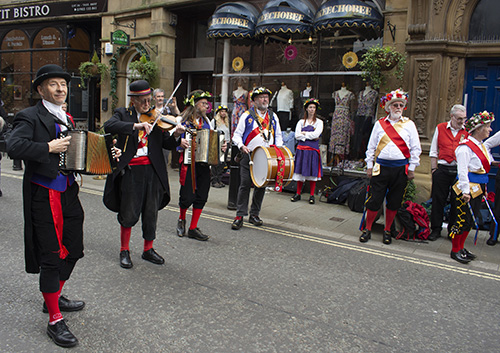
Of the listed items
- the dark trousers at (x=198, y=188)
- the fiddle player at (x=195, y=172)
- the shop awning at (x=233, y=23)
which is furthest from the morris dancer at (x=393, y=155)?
the shop awning at (x=233, y=23)

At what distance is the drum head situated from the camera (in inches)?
258

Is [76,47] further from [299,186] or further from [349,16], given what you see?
[349,16]

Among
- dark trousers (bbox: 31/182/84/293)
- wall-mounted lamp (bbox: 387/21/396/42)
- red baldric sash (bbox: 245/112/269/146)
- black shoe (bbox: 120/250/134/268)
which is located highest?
wall-mounted lamp (bbox: 387/21/396/42)

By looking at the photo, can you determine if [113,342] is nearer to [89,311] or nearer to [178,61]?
[89,311]

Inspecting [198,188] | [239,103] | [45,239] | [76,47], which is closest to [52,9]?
[76,47]

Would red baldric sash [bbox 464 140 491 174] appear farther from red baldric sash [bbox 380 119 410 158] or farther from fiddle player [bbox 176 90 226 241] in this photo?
fiddle player [bbox 176 90 226 241]

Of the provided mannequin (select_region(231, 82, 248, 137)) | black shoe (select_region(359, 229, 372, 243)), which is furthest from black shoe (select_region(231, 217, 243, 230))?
mannequin (select_region(231, 82, 248, 137))

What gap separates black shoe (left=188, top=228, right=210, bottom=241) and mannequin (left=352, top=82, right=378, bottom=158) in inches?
210

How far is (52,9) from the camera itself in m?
17.0

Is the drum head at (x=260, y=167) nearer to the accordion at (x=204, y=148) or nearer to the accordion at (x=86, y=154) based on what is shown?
the accordion at (x=204, y=148)

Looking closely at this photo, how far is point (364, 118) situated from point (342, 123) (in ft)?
1.74

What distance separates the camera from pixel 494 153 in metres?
8.66

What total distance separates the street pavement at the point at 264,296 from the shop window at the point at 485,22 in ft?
14.4

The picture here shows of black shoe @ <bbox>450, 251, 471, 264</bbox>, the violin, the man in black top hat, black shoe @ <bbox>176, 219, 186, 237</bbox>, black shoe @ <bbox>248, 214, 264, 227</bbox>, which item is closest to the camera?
the man in black top hat
